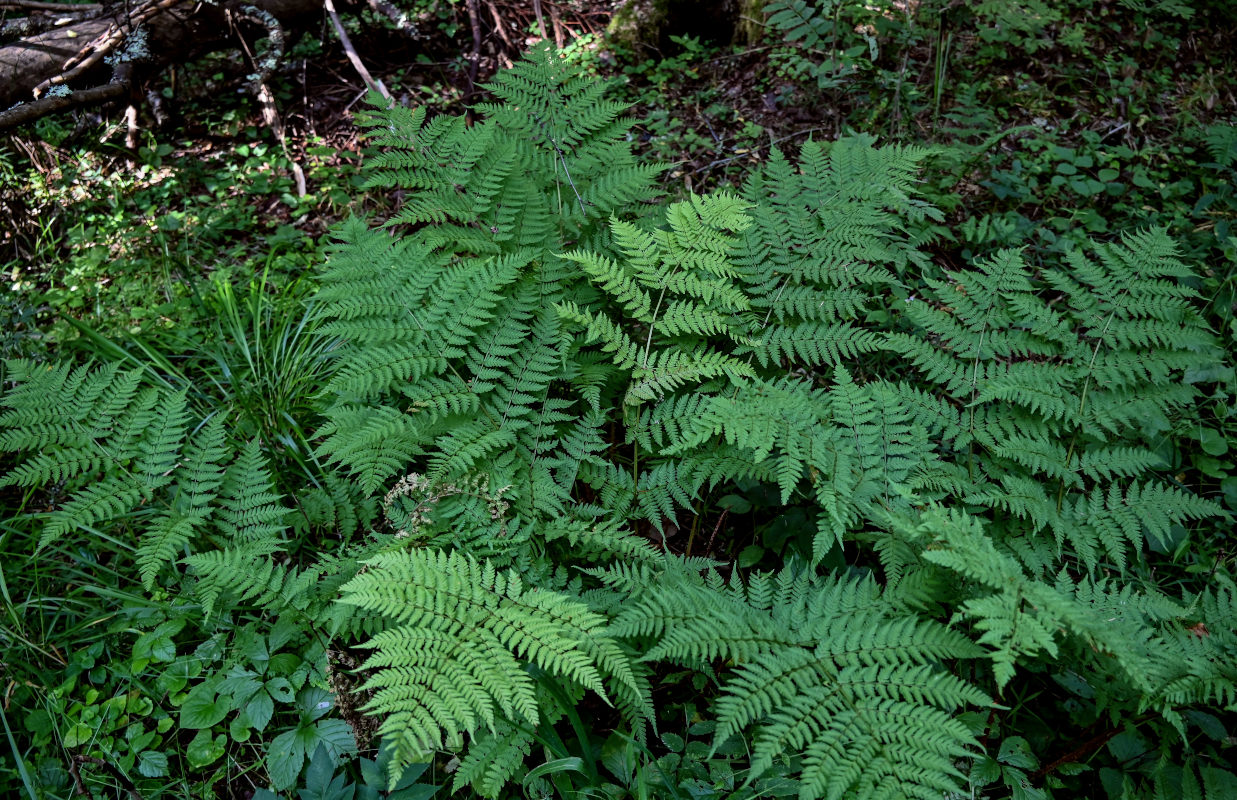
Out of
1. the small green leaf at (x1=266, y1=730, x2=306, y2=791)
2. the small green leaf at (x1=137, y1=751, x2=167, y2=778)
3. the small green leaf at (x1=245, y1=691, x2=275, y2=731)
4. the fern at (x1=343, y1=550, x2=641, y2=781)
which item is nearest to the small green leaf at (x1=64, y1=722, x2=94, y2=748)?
the small green leaf at (x1=137, y1=751, x2=167, y2=778)

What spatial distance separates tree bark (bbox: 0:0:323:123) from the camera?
4.44 metres

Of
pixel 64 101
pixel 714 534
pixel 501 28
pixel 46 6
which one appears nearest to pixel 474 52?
pixel 501 28

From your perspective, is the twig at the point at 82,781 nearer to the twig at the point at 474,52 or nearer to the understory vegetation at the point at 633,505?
the understory vegetation at the point at 633,505

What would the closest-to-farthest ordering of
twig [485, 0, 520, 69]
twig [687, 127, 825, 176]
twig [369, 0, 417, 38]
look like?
twig [687, 127, 825, 176] < twig [369, 0, 417, 38] < twig [485, 0, 520, 69]

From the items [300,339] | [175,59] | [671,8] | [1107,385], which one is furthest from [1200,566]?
[175,59]

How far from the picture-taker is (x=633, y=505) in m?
2.55

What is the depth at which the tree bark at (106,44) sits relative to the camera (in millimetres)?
4441

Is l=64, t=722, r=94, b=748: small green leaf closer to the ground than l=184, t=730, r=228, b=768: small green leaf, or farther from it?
farther from it

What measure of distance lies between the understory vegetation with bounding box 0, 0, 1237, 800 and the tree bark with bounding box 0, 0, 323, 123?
1.77m

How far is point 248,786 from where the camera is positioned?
7.56ft

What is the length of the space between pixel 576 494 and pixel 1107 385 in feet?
6.35

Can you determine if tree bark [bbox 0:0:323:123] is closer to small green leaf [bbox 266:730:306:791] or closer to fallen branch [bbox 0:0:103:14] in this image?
fallen branch [bbox 0:0:103:14]

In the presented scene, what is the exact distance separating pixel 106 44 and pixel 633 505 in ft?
15.4

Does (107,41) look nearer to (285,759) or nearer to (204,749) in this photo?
(204,749)
